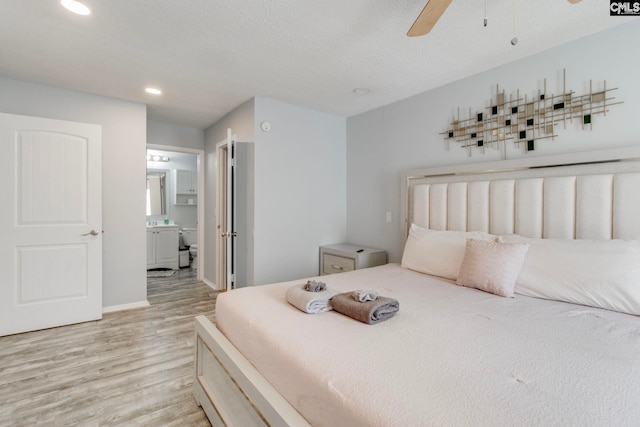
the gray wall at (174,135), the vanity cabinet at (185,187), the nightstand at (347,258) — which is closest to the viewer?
the nightstand at (347,258)

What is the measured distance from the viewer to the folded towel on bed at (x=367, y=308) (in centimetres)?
146

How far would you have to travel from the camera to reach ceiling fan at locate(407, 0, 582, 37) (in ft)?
4.58

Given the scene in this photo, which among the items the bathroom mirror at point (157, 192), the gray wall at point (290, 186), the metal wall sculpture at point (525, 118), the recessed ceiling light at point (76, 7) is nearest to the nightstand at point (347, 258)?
the gray wall at point (290, 186)

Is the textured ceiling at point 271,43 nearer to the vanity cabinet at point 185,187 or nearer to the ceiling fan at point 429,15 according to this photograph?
the ceiling fan at point 429,15

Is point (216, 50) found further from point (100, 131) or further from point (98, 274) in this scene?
point (98, 274)

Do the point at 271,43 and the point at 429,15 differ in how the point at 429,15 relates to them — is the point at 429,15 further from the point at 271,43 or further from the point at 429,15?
the point at 271,43

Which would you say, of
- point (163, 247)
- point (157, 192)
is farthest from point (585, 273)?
point (157, 192)

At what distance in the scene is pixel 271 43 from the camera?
2232mm

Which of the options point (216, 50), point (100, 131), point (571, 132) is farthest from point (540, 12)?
point (100, 131)

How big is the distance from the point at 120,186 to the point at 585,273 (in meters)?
4.26

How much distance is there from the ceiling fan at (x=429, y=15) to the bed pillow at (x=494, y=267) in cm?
136

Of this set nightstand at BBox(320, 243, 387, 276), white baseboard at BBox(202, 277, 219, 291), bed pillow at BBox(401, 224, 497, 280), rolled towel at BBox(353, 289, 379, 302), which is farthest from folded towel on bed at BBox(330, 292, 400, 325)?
white baseboard at BBox(202, 277, 219, 291)

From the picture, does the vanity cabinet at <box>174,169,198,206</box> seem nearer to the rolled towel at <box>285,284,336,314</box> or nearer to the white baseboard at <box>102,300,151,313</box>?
the white baseboard at <box>102,300,151,313</box>

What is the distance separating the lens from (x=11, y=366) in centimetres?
229
